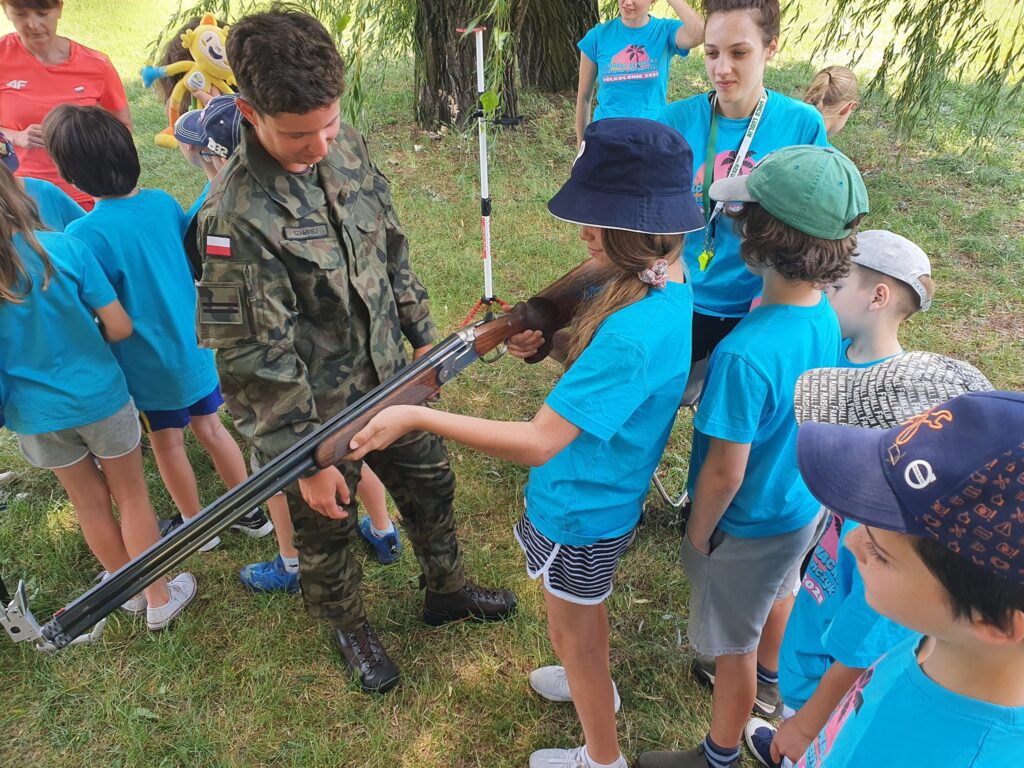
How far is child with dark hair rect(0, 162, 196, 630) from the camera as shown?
93.5 inches

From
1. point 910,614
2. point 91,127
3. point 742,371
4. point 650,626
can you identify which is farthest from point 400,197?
point 910,614

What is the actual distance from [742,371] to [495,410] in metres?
2.77

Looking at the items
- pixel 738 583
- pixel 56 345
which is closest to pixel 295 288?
pixel 56 345

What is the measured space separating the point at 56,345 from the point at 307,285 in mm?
1153

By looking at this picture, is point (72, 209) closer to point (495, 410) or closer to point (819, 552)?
point (495, 410)

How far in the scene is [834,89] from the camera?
422 cm

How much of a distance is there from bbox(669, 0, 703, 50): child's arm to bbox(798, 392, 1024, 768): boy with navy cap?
4380mm

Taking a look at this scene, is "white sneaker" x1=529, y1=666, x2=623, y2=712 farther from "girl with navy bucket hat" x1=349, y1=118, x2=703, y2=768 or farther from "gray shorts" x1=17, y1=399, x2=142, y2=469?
"gray shorts" x1=17, y1=399, x2=142, y2=469

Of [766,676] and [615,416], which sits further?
[766,676]

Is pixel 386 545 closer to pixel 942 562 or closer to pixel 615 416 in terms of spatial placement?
pixel 615 416

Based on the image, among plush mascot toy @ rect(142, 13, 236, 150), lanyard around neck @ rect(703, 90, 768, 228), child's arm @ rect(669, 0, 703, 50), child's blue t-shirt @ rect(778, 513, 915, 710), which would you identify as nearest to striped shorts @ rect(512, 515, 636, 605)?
child's blue t-shirt @ rect(778, 513, 915, 710)

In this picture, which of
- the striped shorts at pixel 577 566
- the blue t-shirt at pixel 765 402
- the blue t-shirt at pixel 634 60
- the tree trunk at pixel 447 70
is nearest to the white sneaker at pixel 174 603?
the striped shorts at pixel 577 566

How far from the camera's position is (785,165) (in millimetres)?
1832

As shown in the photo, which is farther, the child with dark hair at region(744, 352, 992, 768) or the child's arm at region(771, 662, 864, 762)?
the child's arm at region(771, 662, 864, 762)
